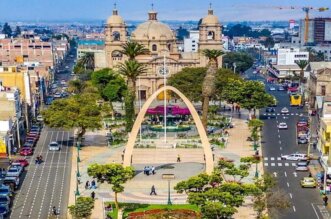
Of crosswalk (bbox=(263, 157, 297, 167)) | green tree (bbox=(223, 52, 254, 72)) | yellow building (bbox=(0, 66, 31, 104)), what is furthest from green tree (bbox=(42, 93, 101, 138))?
green tree (bbox=(223, 52, 254, 72))

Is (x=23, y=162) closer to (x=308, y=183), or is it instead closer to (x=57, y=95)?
(x=308, y=183)

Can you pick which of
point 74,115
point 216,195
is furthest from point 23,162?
point 216,195

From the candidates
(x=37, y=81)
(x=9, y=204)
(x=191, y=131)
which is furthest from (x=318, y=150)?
(x=37, y=81)

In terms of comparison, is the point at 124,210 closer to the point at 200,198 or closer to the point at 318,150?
the point at 200,198

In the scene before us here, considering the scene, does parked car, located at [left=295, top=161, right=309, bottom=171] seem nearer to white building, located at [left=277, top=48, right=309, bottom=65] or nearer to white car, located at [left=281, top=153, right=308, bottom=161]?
white car, located at [left=281, top=153, right=308, bottom=161]

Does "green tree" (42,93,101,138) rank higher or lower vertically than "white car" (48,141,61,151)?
higher

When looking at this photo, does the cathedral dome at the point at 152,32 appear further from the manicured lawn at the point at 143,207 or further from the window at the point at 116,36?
the manicured lawn at the point at 143,207

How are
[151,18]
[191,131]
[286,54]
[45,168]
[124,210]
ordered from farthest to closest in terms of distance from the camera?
[286,54] < [151,18] < [191,131] < [45,168] < [124,210]
